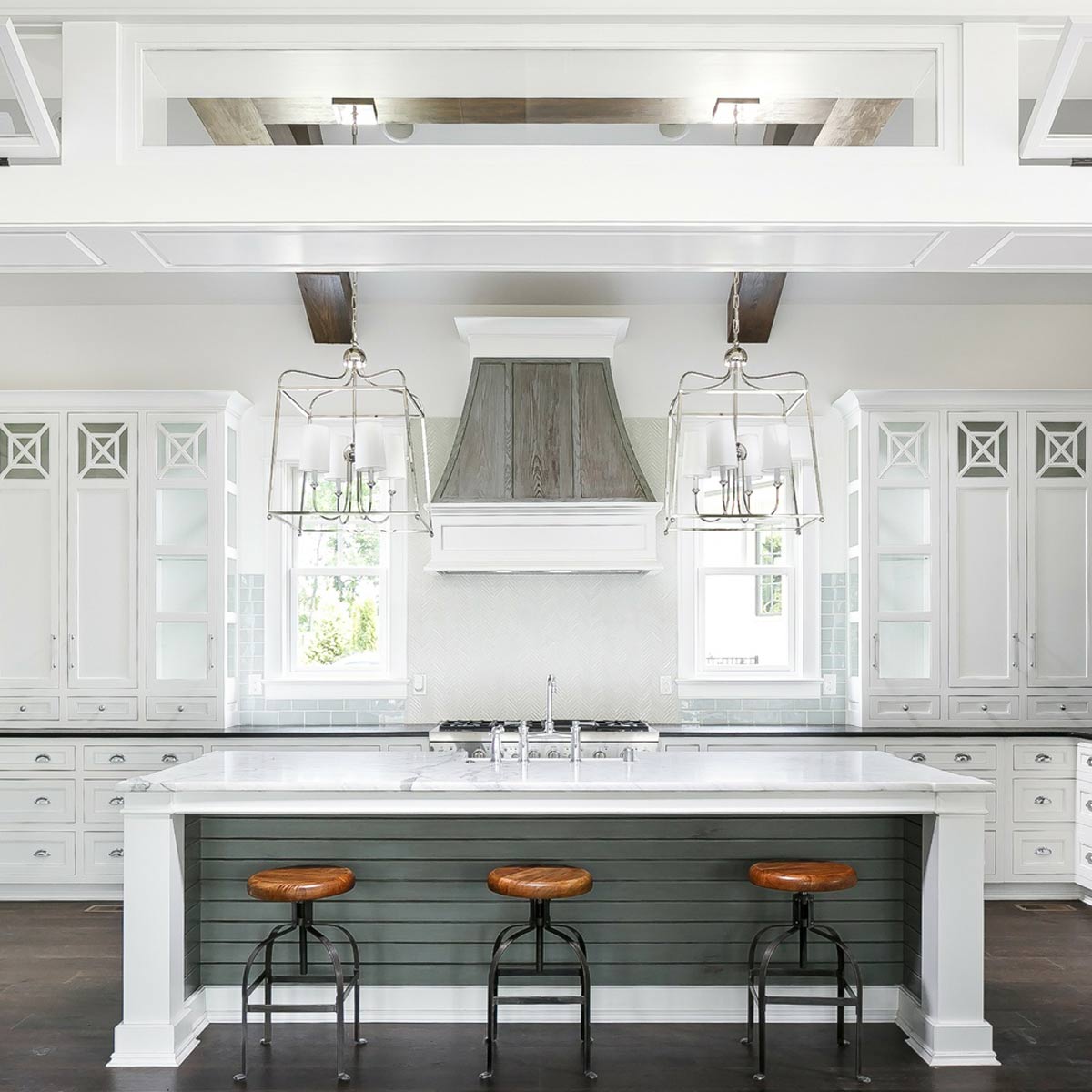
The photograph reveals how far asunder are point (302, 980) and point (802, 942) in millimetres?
1718

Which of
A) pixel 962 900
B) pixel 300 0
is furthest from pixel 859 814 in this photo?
pixel 300 0

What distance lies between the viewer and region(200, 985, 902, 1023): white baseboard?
12.3 ft

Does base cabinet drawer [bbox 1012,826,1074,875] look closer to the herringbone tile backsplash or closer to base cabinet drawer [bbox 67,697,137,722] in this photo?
the herringbone tile backsplash

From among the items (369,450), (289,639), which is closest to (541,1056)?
(369,450)

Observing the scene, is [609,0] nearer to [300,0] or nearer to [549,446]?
[300,0]

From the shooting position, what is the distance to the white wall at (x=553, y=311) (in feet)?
19.8

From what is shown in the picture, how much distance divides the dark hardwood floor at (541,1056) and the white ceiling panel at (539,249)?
2.53 m

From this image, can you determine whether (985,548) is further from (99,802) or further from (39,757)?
(39,757)

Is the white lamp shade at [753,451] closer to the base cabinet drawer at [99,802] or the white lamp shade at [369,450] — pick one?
the white lamp shade at [369,450]

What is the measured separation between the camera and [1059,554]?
5.73 meters

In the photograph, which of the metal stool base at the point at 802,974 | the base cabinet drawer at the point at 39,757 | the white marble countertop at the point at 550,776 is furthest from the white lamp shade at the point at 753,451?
the base cabinet drawer at the point at 39,757

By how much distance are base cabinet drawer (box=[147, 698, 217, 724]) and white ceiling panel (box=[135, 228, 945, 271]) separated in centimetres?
383

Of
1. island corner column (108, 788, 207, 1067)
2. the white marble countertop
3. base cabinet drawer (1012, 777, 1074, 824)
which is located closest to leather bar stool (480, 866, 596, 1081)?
the white marble countertop

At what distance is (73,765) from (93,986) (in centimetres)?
158
